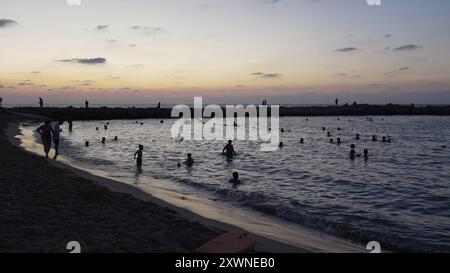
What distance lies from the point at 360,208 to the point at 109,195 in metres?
8.80

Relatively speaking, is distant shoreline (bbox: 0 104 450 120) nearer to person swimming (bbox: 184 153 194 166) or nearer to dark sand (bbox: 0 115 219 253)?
person swimming (bbox: 184 153 194 166)

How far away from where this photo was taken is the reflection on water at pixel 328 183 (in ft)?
39.2

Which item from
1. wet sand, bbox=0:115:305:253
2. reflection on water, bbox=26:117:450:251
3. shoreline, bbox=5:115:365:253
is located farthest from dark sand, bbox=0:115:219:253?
reflection on water, bbox=26:117:450:251

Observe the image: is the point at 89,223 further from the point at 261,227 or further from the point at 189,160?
the point at 189,160

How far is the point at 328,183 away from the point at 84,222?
43.5ft

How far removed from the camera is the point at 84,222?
349 inches

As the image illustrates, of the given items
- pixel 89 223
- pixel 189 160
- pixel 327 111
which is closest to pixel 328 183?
pixel 189 160

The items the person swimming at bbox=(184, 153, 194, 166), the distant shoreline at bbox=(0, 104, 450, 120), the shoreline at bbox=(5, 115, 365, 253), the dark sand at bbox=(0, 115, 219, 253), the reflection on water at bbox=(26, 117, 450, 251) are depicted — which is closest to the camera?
the dark sand at bbox=(0, 115, 219, 253)

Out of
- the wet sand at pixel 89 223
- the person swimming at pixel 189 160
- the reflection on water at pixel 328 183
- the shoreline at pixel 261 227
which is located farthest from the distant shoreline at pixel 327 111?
the wet sand at pixel 89 223

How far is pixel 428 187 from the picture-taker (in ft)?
60.6

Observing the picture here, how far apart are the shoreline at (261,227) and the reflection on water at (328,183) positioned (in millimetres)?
947

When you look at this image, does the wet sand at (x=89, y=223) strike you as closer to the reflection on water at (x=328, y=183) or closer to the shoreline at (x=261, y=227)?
the shoreline at (x=261, y=227)

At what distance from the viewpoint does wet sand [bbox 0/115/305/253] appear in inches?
294
